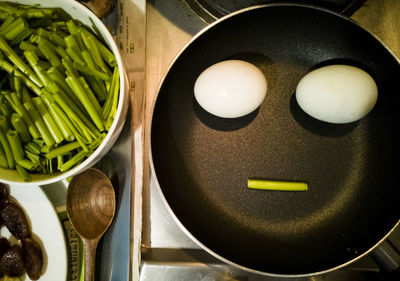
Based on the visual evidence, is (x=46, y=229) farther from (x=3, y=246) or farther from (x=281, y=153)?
(x=281, y=153)

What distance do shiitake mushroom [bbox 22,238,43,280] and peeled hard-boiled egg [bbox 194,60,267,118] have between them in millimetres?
402

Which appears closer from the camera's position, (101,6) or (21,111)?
(21,111)

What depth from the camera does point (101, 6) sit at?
1.89 ft

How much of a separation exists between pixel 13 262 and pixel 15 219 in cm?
7

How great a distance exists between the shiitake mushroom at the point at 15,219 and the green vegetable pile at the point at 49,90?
0.32ft

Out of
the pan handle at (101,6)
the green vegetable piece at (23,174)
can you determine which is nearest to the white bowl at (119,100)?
the green vegetable piece at (23,174)

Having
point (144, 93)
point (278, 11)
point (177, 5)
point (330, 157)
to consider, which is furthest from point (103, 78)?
point (330, 157)

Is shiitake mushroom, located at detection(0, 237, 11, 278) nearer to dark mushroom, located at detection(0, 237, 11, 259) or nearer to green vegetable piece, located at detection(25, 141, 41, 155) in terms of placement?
dark mushroom, located at detection(0, 237, 11, 259)

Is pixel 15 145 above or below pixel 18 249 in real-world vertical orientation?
above

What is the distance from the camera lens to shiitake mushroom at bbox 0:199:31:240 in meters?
0.51

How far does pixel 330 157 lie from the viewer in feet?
1.70

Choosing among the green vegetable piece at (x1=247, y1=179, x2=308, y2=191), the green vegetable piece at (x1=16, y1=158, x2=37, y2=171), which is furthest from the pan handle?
the green vegetable piece at (x1=247, y1=179, x2=308, y2=191)

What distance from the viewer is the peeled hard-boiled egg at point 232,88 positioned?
1.53 feet

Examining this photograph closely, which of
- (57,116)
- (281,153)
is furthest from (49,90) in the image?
(281,153)
